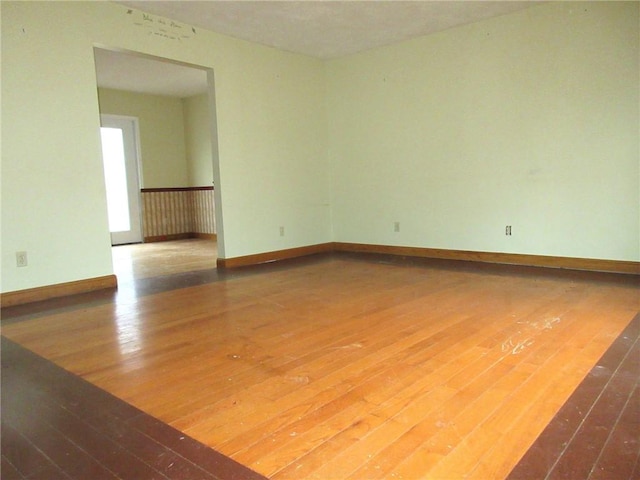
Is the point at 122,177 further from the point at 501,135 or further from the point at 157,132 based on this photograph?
the point at 501,135

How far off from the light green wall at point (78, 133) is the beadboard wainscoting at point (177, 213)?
3.21 meters

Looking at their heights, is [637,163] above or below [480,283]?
above

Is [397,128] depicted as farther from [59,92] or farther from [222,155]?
[59,92]

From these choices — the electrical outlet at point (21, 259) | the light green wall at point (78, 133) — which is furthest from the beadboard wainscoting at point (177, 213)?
the electrical outlet at point (21, 259)

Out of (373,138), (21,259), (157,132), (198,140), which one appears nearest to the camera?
(21,259)

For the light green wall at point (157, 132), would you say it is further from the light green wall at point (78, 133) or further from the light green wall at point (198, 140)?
the light green wall at point (78, 133)

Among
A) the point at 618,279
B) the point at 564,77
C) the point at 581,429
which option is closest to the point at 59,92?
the point at 581,429

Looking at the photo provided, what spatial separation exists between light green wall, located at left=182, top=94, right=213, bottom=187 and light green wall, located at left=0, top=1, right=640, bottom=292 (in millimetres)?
2920

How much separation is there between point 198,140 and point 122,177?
→ 149 centimetres

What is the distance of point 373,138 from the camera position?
18.7ft

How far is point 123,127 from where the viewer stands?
7.67 metres

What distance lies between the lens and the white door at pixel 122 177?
295 inches

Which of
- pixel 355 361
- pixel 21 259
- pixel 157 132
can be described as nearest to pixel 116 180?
pixel 157 132

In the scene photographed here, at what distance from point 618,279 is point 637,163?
101 centimetres
